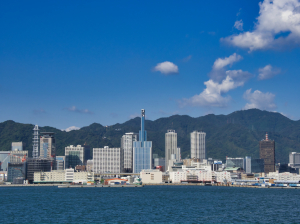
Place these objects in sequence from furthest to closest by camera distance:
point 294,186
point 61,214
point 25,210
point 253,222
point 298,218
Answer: point 294,186 → point 25,210 → point 61,214 → point 298,218 → point 253,222

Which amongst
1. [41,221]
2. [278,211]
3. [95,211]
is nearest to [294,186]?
[278,211]

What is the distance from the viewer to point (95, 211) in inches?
2931

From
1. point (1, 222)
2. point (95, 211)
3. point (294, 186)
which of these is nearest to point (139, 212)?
point (95, 211)

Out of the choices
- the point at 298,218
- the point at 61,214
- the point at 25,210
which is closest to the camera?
the point at 298,218

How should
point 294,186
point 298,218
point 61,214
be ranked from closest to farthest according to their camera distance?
point 298,218 < point 61,214 < point 294,186

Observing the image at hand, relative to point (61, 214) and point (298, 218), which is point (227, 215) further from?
point (61, 214)

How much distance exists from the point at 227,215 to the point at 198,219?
722 centimetres

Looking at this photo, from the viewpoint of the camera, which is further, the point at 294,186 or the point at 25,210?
the point at 294,186

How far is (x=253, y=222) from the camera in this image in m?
59.6

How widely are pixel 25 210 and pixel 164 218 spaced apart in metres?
28.1

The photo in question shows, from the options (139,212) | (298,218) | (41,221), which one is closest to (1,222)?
(41,221)

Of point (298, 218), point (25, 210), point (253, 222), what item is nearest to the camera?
point (253, 222)

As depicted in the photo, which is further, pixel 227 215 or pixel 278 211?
pixel 278 211

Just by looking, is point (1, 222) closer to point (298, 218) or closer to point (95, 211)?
point (95, 211)
